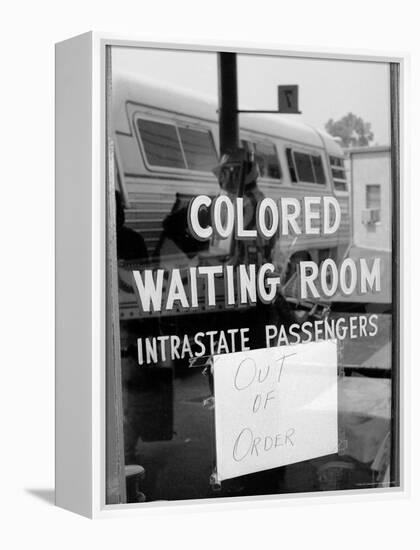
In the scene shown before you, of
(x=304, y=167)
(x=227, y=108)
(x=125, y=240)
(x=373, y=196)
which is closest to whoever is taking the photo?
(x=125, y=240)

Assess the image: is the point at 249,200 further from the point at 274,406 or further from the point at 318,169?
the point at 274,406

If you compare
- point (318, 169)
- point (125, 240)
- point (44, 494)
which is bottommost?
point (44, 494)

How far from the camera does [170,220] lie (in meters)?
4.69

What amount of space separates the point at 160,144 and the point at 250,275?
646 mm

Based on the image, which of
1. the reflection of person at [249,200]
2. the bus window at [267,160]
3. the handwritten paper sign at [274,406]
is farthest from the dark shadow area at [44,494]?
the bus window at [267,160]

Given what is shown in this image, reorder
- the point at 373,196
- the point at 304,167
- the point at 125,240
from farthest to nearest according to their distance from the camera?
the point at 373,196 → the point at 304,167 → the point at 125,240

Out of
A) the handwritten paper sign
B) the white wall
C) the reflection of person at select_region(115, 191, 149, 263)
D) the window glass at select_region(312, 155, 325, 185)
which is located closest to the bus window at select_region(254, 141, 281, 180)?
the window glass at select_region(312, 155, 325, 185)

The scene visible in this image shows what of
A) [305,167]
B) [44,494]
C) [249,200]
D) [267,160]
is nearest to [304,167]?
[305,167]

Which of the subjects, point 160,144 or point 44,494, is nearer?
point 160,144

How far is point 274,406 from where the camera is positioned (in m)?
4.90

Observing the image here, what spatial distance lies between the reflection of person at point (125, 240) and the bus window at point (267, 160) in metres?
0.59

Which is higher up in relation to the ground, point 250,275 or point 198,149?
point 198,149
